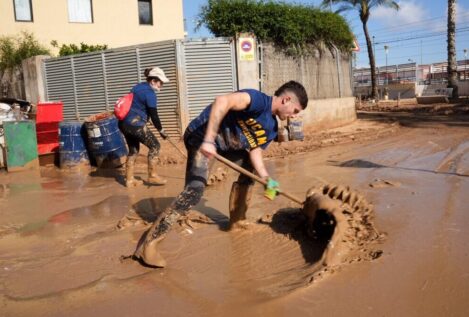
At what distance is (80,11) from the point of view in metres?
18.3

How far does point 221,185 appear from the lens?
21.1ft

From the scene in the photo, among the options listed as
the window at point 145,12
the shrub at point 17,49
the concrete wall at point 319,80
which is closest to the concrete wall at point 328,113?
the concrete wall at point 319,80

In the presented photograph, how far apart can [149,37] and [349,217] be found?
694 inches

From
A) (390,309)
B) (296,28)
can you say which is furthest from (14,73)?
(390,309)

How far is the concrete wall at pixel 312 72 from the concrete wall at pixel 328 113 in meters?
0.23

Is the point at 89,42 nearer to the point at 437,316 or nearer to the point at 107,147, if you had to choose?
the point at 107,147

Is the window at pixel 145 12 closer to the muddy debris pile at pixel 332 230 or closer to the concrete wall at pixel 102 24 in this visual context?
the concrete wall at pixel 102 24

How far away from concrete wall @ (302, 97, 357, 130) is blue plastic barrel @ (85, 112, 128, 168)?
195 inches

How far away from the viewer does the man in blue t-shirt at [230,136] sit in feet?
11.2

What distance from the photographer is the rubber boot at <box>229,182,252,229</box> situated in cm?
428

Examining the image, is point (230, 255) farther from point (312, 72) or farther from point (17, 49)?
point (17, 49)

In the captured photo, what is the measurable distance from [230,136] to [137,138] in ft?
9.88

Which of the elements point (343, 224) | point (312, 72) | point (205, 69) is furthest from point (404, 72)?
point (343, 224)

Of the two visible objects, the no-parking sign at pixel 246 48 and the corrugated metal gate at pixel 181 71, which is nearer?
the corrugated metal gate at pixel 181 71
